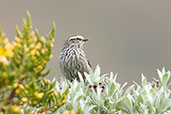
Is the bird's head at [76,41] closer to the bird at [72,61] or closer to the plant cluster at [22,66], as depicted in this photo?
the bird at [72,61]

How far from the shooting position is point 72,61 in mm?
8086

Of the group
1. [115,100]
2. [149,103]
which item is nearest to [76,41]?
[115,100]

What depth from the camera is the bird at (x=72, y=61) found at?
26.0 feet

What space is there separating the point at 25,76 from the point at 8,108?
0.86ft

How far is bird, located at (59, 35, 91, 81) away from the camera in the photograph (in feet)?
26.0

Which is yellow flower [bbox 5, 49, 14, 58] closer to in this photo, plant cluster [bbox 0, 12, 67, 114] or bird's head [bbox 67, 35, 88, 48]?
plant cluster [bbox 0, 12, 67, 114]

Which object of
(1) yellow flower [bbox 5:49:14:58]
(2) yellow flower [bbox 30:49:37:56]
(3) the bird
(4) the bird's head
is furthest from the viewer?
(4) the bird's head

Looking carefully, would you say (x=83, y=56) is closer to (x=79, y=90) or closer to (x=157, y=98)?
(x=79, y=90)

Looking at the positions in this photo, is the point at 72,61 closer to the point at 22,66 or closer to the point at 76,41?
the point at 76,41

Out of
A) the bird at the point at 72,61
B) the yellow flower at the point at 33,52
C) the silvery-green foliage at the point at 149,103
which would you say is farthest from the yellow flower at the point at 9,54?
the bird at the point at 72,61

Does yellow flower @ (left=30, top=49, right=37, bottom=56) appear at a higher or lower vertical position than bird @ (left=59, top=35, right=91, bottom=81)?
lower

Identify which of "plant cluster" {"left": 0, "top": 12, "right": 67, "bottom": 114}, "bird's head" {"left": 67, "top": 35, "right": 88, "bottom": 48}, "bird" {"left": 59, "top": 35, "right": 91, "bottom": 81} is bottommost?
"plant cluster" {"left": 0, "top": 12, "right": 67, "bottom": 114}

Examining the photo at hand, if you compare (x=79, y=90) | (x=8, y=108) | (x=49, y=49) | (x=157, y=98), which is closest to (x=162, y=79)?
(x=157, y=98)

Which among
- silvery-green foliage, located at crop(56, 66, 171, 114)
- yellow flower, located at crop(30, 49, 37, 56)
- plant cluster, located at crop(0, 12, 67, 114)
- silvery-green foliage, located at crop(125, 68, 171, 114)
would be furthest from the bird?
yellow flower, located at crop(30, 49, 37, 56)
